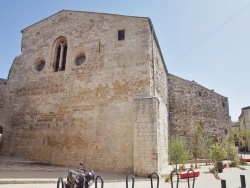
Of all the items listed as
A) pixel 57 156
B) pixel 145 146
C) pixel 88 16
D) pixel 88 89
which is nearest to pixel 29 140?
pixel 57 156

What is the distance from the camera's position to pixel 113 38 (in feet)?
35.1

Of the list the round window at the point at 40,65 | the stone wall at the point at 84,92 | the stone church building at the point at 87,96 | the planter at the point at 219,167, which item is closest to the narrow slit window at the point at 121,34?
the stone church building at the point at 87,96

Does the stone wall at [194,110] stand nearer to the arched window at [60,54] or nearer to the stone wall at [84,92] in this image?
the stone wall at [84,92]

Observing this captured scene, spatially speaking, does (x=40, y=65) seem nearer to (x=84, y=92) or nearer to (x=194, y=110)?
(x=84, y=92)

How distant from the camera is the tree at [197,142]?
14.6 m

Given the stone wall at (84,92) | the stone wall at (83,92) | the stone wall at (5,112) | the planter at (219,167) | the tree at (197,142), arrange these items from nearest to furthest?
the stone wall at (84,92), the stone wall at (83,92), the planter at (219,167), the stone wall at (5,112), the tree at (197,142)

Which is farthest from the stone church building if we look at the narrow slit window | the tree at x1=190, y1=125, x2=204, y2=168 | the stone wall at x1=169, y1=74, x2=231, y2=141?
the stone wall at x1=169, y1=74, x2=231, y2=141

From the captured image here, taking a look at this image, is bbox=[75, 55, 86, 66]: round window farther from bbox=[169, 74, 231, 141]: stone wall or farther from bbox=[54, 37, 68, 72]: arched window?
bbox=[169, 74, 231, 141]: stone wall

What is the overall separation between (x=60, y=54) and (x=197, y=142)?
10708mm

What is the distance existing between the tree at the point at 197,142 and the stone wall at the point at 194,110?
50 centimetres

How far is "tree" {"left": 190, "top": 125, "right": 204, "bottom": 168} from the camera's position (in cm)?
1465

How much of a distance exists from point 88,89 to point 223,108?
517 inches

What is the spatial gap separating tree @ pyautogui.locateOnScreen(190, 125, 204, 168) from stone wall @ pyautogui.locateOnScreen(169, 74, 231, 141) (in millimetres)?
503

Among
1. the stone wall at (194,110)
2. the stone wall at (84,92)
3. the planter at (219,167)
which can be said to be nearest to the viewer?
the stone wall at (84,92)
